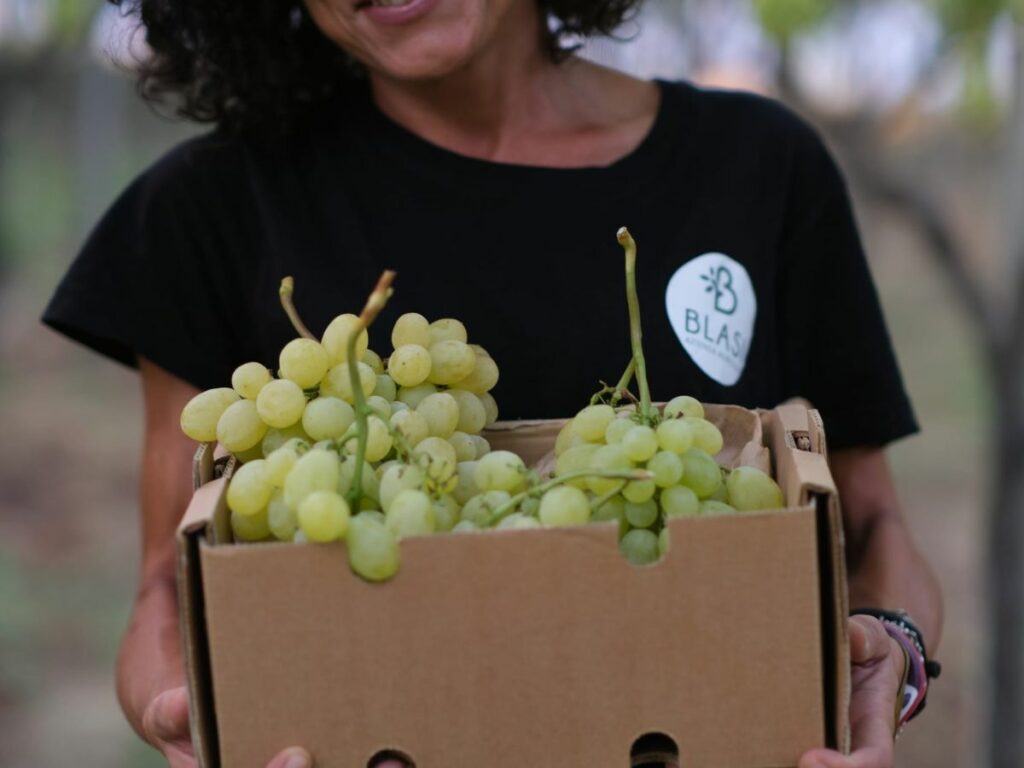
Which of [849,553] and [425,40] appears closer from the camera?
[425,40]

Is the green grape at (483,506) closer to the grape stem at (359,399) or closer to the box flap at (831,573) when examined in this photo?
the grape stem at (359,399)

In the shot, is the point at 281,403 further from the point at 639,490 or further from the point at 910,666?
the point at 910,666

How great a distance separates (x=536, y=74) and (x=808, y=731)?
1.13 meters

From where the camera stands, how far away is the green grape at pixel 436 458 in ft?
3.67

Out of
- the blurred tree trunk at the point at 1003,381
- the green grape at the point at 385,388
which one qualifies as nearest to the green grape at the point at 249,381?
the green grape at the point at 385,388

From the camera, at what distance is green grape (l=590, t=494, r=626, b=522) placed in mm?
1129

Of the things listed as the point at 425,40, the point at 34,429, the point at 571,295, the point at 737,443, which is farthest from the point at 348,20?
the point at 34,429

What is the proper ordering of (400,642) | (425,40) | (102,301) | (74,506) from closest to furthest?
1. (400,642)
2. (425,40)
3. (102,301)
4. (74,506)

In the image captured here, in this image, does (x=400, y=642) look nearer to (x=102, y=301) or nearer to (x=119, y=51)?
(x=102, y=301)

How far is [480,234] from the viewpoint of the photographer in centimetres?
167

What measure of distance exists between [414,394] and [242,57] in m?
0.83

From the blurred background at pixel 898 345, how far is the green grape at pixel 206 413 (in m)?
0.87

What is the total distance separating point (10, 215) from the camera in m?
10.9

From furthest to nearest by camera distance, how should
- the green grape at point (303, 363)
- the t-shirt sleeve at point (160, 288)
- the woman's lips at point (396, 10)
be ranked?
the t-shirt sleeve at point (160, 288) → the woman's lips at point (396, 10) → the green grape at point (303, 363)
